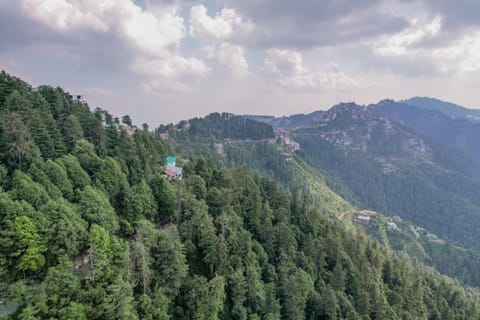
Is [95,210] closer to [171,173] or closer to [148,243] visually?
[148,243]

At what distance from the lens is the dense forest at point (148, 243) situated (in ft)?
87.6

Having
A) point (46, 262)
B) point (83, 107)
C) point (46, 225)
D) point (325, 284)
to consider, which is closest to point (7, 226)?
point (46, 225)

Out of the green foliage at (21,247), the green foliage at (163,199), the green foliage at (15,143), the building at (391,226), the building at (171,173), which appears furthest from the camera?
the building at (391,226)

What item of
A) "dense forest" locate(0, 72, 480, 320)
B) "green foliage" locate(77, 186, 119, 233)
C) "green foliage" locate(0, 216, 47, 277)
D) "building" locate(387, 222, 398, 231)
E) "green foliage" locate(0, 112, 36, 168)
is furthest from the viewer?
"building" locate(387, 222, 398, 231)

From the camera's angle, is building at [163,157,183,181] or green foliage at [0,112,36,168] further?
building at [163,157,183,181]

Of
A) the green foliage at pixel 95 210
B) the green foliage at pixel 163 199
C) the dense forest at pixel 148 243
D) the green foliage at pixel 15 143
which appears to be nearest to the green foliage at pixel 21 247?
the dense forest at pixel 148 243

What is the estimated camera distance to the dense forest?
26.7 m

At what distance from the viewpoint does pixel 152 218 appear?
41.6m

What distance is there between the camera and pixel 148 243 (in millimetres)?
32250

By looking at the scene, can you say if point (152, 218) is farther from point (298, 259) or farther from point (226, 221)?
point (298, 259)

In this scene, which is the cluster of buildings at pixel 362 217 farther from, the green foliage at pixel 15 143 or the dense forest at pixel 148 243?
the green foliage at pixel 15 143

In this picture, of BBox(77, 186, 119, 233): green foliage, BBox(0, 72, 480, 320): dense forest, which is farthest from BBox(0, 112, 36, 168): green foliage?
BBox(77, 186, 119, 233): green foliage

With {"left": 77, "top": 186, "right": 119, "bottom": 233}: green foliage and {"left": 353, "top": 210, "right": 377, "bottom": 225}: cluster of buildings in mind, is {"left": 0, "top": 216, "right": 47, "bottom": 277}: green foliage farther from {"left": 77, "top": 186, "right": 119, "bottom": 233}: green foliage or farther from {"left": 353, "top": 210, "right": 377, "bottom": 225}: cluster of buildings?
{"left": 353, "top": 210, "right": 377, "bottom": 225}: cluster of buildings

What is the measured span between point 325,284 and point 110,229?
3472 centimetres
